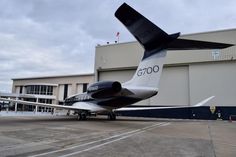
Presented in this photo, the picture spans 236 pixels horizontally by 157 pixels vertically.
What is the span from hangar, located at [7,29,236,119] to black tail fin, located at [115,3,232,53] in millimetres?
14548

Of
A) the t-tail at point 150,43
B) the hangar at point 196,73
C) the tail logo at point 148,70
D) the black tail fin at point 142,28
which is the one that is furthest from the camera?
the hangar at point 196,73

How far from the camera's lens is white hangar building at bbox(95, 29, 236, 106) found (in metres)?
24.8

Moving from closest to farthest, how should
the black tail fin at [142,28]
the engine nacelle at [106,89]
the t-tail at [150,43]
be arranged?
1. the black tail fin at [142,28]
2. the t-tail at [150,43]
3. the engine nacelle at [106,89]

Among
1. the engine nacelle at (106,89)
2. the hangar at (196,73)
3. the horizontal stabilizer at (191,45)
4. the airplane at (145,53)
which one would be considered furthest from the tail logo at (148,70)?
the hangar at (196,73)

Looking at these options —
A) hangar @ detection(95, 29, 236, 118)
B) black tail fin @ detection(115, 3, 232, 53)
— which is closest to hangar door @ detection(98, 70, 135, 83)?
hangar @ detection(95, 29, 236, 118)

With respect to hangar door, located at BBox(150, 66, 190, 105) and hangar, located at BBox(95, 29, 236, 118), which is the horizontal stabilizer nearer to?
hangar, located at BBox(95, 29, 236, 118)

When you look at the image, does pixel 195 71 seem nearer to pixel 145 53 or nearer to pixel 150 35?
pixel 145 53

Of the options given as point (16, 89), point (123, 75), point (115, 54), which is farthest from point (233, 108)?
point (16, 89)

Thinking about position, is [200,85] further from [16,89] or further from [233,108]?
[16,89]

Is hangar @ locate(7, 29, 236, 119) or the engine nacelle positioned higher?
hangar @ locate(7, 29, 236, 119)

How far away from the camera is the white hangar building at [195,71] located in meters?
24.8

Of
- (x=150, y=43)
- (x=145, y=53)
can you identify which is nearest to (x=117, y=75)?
(x=145, y=53)

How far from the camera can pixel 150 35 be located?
12523 mm

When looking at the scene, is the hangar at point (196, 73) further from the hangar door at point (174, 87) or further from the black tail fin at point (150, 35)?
the black tail fin at point (150, 35)
